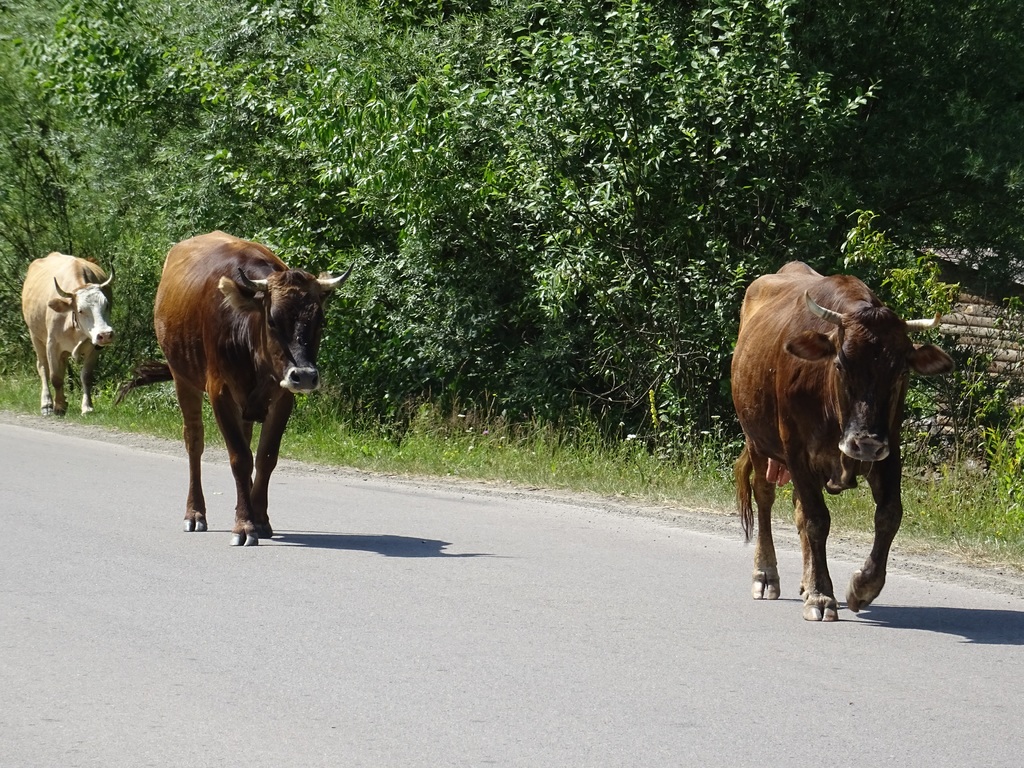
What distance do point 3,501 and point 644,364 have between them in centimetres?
661

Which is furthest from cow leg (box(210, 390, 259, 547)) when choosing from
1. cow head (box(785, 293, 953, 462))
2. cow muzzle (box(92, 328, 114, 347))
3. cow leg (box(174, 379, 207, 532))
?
cow muzzle (box(92, 328, 114, 347))

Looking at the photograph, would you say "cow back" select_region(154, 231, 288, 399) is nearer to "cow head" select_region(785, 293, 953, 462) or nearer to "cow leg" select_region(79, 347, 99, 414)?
"cow head" select_region(785, 293, 953, 462)

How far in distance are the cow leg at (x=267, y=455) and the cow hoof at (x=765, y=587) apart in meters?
3.54

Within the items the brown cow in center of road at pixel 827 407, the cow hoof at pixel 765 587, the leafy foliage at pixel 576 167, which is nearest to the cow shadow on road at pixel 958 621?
the brown cow in center of road at pixel 827 407

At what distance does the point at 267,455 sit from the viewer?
10.5 metres

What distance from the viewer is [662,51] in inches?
537

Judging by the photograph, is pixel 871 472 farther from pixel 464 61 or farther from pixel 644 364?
pixel 464 61

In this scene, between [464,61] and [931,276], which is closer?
[931,276]

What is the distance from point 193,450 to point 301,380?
1718mm

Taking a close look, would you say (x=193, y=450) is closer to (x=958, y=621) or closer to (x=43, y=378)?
(x=958, y=621)

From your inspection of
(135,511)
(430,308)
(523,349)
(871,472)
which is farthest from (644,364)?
(871,472)

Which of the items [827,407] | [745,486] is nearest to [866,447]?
[827,407]

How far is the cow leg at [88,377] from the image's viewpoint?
20.4m

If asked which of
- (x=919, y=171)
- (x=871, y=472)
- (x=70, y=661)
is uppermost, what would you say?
(x=919, y=171)
